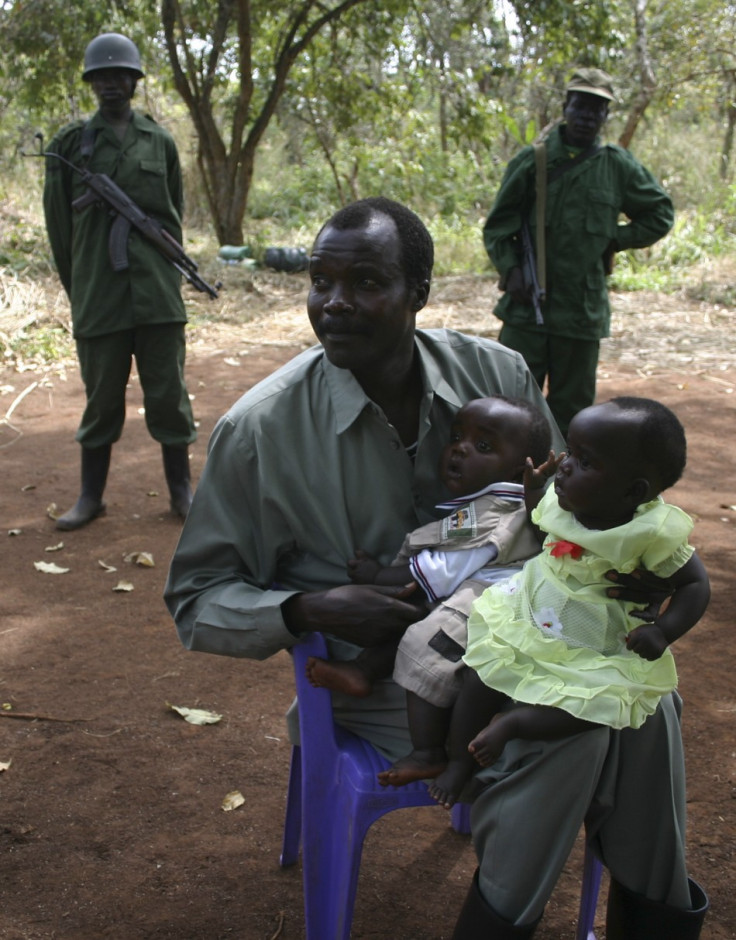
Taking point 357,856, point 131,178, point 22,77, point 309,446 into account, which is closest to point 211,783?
point 357,856

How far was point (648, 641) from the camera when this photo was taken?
1684 mm

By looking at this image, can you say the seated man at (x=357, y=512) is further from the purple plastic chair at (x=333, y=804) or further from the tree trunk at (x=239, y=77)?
the tree trunk at (x=239, y=77)

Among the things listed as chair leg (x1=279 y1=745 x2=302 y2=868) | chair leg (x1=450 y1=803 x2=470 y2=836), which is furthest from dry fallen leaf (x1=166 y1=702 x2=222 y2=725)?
chair leg (x1=450 y1=803 x2=470 y2=836)

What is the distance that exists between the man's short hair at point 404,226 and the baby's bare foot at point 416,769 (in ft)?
3.34

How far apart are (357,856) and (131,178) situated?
3.68 m

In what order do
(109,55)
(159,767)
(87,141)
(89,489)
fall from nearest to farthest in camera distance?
(159,767) < (109,55) < (87,141) < (89,489)

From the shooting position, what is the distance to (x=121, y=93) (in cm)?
458

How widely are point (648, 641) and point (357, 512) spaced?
737 mm

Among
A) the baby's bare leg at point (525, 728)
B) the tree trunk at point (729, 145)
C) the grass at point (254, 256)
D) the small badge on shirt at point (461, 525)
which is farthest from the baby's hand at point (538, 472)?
the tree trunk at point (729, 145)

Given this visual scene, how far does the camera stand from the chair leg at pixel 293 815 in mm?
2455

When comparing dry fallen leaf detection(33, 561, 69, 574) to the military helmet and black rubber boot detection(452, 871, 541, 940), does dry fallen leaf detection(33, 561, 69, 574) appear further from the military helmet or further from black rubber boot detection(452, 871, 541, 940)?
black rubber boot detection(452, 871, 541, 940)

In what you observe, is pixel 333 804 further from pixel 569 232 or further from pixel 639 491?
pixel 569 232

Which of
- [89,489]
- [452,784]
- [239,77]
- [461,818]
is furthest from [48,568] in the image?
[239,77]

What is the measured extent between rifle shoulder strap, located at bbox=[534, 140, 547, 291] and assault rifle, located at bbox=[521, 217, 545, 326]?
0.10 ft
